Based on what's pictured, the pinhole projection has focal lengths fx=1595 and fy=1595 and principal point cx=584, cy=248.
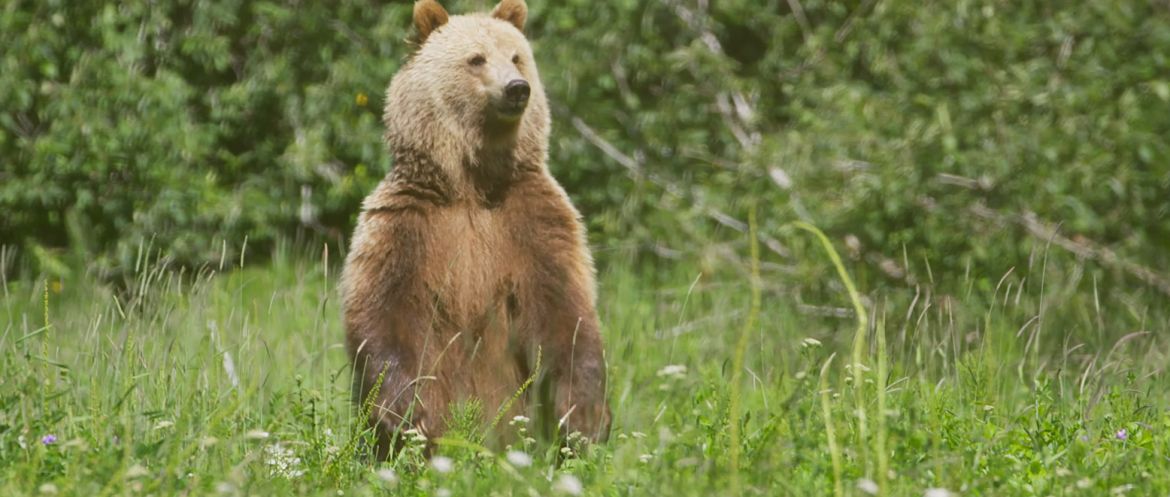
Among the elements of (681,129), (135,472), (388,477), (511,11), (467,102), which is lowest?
(681,129)

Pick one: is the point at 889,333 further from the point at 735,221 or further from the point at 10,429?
the point at 10,429

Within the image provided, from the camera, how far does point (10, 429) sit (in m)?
3.90

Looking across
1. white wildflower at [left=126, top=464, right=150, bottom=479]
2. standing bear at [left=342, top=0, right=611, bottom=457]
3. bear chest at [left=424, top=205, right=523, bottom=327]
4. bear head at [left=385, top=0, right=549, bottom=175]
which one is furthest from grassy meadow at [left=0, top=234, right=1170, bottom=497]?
bear head at [left=385, top=0, right=549, bottom=175]

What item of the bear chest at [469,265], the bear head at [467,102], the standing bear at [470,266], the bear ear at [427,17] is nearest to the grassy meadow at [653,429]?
the standing bear at [470,266]

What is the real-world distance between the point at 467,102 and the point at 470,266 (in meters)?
0.52

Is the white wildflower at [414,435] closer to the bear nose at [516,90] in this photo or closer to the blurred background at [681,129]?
the bear nose at [516,90]

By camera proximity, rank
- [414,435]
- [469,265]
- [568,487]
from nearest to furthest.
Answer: [568,487] < [414,435] < [469,265]

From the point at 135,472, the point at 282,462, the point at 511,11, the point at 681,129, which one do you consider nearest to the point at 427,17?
the point at 511,11

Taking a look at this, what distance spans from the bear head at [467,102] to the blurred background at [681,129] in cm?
217

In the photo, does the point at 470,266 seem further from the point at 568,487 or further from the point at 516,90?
the point at 568,487

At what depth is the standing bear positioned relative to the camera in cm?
458

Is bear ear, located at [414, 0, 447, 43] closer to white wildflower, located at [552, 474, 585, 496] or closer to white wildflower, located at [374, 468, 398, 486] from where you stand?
white wildflower, located at [374, 468, 398, 486]

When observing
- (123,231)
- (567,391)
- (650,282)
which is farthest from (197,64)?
(567,391)

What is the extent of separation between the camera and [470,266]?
465cm
